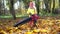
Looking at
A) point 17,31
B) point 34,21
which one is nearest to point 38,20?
point 34,21

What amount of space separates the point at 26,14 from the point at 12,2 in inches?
9.5

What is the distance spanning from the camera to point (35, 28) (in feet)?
12.9

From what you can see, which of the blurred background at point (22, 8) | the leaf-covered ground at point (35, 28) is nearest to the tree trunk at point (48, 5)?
the blurred background at point (22, 8)

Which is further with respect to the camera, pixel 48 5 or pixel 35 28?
pixel 48 5

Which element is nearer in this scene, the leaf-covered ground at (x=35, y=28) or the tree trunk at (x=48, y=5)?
the leaf-covered ground at (x=35, y=28)

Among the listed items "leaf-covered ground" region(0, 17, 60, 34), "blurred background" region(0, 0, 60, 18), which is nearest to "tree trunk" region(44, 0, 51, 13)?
"blurred background" region(0, 0, 60, 18)

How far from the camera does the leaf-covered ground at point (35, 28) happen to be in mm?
3867

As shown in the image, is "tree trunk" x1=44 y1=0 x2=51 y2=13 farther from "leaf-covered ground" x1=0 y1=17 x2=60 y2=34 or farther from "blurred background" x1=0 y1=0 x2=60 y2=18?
"leaf-covered ground" x1=0 y1=17 x2=60 y2=34

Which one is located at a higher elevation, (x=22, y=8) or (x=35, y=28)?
→ (x=22, y=8)

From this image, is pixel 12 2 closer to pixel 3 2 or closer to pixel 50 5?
pixel 3 2

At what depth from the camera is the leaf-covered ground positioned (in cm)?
387

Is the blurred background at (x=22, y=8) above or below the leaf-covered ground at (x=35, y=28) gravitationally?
above

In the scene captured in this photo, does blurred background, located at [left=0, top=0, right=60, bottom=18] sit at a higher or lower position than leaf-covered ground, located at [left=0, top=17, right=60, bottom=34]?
higher

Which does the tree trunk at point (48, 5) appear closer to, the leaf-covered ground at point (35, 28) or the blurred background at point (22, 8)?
the blurred background at point (22, 8)
